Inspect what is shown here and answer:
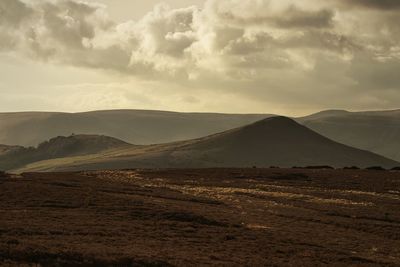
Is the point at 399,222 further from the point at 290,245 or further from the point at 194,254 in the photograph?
the point at 194,254

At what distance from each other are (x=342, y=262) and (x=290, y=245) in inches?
189

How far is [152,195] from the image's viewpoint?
66.1 metres

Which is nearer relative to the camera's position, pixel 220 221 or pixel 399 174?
pixel 220 221

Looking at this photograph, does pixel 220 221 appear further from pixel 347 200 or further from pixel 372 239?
pixel 347 200

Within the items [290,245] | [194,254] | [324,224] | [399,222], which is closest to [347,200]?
[399,222]

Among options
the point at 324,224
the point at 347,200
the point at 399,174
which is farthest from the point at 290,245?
the point at 399,174

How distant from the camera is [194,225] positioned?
152 feet

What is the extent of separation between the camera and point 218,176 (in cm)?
9869

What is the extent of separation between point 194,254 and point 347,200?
40930 millimetres

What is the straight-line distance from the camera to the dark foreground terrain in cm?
3297

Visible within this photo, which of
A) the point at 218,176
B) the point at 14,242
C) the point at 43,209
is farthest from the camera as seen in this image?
the point at 218,176

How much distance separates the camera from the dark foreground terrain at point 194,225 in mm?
32969

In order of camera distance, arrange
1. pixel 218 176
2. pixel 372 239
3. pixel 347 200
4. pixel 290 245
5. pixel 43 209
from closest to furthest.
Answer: pixel 290 245
pixel 372 239
pixel 43 209
pixel 347 200
pixel 218 176

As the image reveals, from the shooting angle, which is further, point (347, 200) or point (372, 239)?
point (347, 200)
